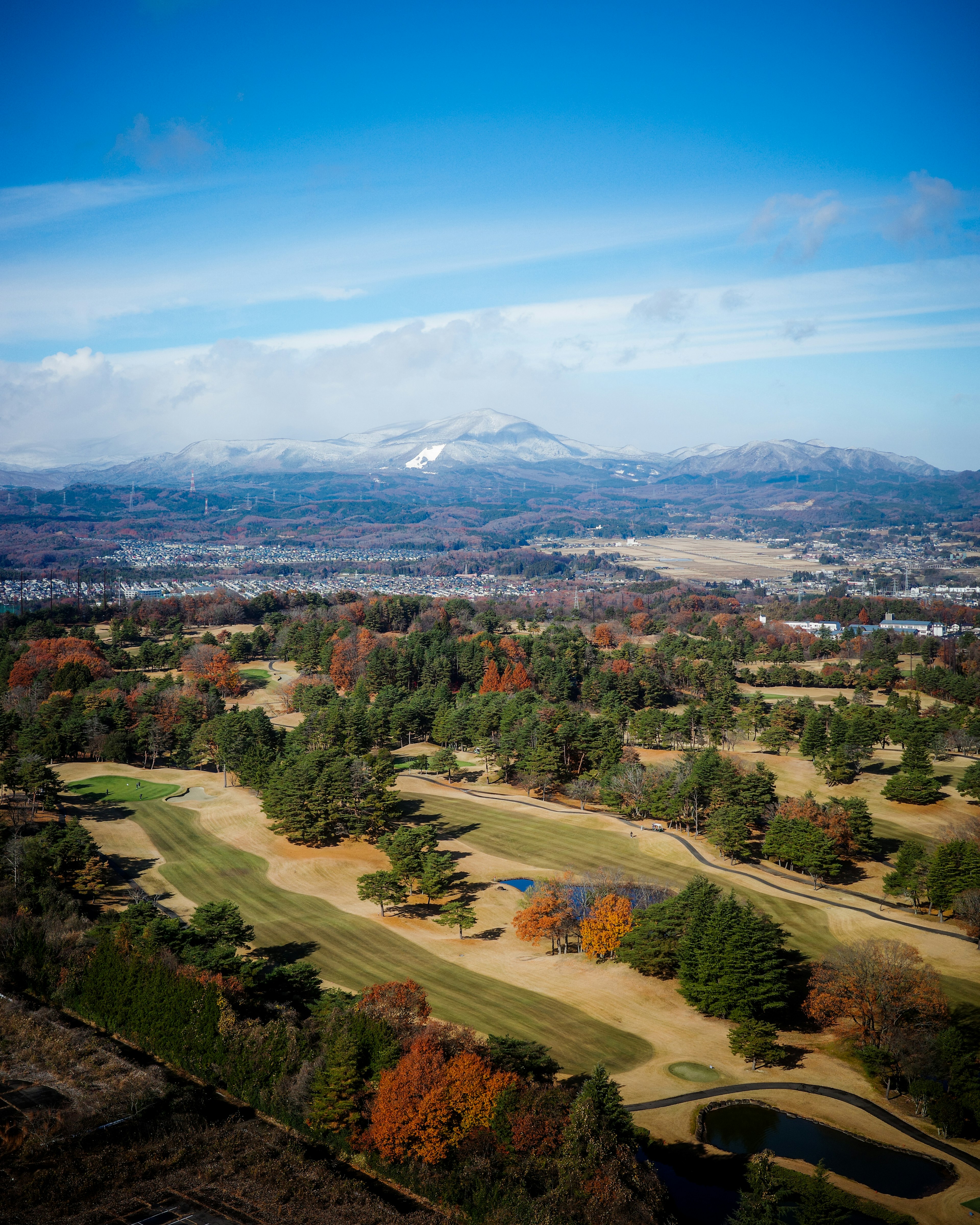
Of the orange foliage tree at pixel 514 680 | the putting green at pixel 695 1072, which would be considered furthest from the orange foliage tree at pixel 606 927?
the orange foliage tree at pixel 514 680

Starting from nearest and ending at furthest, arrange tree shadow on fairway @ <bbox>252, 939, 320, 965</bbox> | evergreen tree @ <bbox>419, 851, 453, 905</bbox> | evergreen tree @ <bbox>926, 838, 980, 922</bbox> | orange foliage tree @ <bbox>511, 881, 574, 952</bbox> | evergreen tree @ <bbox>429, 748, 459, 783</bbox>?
tree shadow on fairway @ <bbox>252, 939, 320, 965</bbox> → orange foliage tree @ <bbox>511, 881, 574, 952</bbox> → evergreen tree @ <bbox>926, 838, 980, 922</bbox> → evergreen tree @ <bbox>419, 851, 453, 905</bbox> → evergreen tree @ <bbox>429, 748, 459, 783</bbox>

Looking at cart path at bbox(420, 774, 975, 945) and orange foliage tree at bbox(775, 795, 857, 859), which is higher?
orange foliage tree at bbox(775, 795, 857, 859)

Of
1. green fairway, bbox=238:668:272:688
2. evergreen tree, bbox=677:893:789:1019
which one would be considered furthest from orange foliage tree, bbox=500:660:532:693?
evergreen tree, bbox=677:893:789:1019

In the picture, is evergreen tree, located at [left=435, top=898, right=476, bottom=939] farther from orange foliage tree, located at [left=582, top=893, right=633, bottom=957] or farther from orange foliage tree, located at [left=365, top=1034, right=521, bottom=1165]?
orange foliage tree, located at [left=365, top=1034, right=521, bottom=1165]

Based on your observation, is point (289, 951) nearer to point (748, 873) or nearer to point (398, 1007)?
point (398, 1007)

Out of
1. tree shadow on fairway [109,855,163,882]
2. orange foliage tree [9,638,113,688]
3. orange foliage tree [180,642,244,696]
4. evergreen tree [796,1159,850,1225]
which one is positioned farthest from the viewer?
orange foliage tree [180,642,244,696]

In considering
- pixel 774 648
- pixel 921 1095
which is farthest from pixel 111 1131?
pixel 774 648
